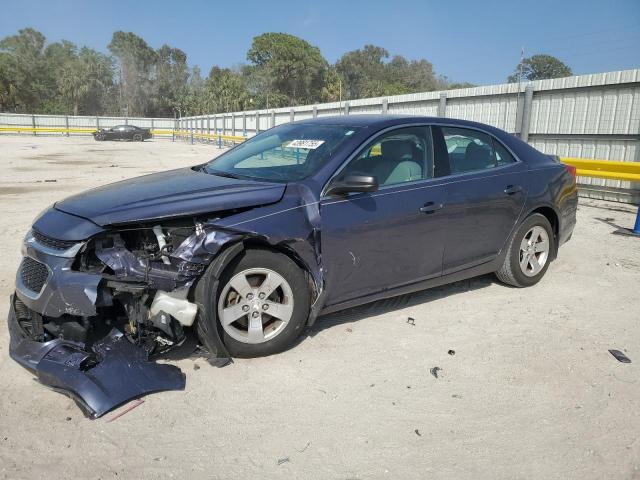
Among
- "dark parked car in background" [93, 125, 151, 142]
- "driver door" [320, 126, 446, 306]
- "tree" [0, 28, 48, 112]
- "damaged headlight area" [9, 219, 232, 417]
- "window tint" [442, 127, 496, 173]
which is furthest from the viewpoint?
"tree" [0, 28, 48, 112]

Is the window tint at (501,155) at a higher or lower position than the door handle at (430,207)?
higher

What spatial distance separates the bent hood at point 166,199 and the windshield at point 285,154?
269mm

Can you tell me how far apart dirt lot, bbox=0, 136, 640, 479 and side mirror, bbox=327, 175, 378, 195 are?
1148 mm

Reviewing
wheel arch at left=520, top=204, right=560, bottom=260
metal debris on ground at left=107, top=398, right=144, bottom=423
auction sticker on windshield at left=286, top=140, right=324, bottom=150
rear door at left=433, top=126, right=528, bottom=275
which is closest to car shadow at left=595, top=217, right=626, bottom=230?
wheel arch at left=520, top=204, right=560, bottom=260

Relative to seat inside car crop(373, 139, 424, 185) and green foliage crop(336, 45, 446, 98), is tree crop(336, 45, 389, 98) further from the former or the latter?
seat inside car crop(373, 139, 424, 185)

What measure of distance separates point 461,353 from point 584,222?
19.5 feet

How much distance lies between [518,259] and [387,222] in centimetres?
180

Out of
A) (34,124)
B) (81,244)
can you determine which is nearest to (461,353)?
(81,244)

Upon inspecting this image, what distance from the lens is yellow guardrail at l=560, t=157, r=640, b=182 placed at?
940 cm

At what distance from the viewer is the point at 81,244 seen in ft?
10.2

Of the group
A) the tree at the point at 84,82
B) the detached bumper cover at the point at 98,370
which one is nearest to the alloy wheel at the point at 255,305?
the detached bumper cover at the point at 98,370

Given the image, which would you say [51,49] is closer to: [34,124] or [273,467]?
[34,124]

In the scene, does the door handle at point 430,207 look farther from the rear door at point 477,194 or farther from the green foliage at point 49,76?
the green foliage at point 49,76

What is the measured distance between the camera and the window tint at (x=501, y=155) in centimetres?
484
